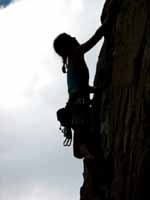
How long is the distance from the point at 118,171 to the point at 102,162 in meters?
0.82

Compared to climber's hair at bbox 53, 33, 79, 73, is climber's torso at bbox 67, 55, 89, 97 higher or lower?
lower

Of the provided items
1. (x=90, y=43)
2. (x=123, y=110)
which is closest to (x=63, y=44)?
(x=90, y=43)

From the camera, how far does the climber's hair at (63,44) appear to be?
17.2 metres

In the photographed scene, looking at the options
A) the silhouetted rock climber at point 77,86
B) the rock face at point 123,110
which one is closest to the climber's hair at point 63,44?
the silhouetted rock climber at point 77,86

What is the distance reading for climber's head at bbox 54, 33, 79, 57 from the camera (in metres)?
17.2

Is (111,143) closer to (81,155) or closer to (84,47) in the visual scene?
(81,155)

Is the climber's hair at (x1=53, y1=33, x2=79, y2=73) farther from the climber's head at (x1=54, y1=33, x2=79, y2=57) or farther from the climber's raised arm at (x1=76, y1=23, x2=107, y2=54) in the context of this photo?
the climber's raised arm at (x1=76, y1=23, x2=107, y2=54)

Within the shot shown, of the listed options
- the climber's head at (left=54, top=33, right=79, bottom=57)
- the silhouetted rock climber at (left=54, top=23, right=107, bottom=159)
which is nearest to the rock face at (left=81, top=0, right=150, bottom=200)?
the silhouetted rock climber at (left=54, top=23, right=107, bottom=159)

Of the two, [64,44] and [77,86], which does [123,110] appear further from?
[64,44]

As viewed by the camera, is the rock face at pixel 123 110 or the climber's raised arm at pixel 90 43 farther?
the climber's raised arm at pixel 90 43

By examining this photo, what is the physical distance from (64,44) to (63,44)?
25mm

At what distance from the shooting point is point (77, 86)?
1769 centimetres

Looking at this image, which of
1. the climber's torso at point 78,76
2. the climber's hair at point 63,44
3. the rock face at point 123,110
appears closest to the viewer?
the rock face at point 123,110

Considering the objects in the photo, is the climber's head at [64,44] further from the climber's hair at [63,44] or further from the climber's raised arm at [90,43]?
the climber's raised arm at [90,43]
